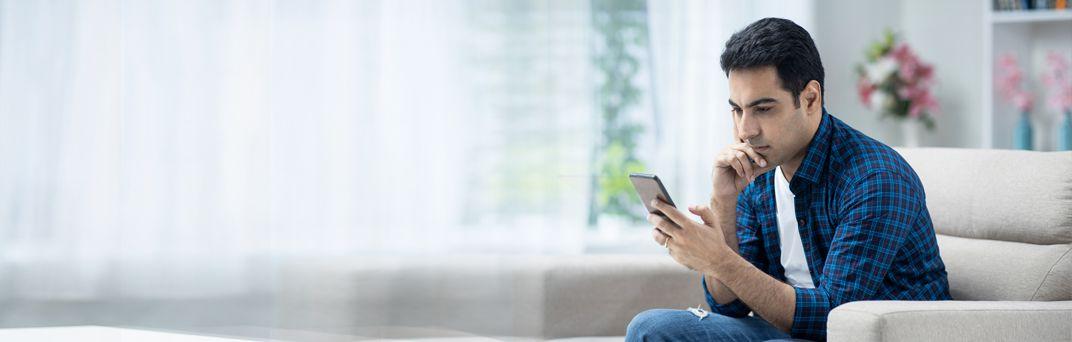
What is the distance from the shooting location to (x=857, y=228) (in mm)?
1396

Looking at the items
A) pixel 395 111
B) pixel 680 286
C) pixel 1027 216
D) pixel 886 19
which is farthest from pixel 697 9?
pixel 1027 216

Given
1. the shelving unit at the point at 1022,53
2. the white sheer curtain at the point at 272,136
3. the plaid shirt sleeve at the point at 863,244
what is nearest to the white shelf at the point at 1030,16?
the shelving unit at the point at 1022,53

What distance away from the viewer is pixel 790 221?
63.7 inches

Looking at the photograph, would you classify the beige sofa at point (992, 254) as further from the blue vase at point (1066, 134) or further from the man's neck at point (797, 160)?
the blue vase at point (1066, 134)

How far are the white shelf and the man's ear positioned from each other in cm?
204

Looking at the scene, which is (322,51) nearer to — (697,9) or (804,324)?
(697,9)

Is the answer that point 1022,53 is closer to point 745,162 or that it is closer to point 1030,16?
point 1030,16

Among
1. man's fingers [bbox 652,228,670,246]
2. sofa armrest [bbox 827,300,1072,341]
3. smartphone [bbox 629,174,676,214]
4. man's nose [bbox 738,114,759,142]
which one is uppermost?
man's nose [bbox 738,114,759,142]

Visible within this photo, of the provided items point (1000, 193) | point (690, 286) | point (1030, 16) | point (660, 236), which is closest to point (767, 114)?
point (660, 236)

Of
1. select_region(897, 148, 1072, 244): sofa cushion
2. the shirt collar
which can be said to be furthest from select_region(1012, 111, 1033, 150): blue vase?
the shirt collar

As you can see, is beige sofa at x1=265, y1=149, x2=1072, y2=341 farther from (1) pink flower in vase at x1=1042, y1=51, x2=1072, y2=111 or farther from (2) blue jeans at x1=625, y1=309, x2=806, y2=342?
(1) pink flower in vase at x1=1042, y1=51, x2=1072, y2=111

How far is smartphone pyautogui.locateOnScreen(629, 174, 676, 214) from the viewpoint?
4.66 ft

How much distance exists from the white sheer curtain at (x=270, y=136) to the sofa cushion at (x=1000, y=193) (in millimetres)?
1422

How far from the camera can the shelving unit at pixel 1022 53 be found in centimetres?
321
